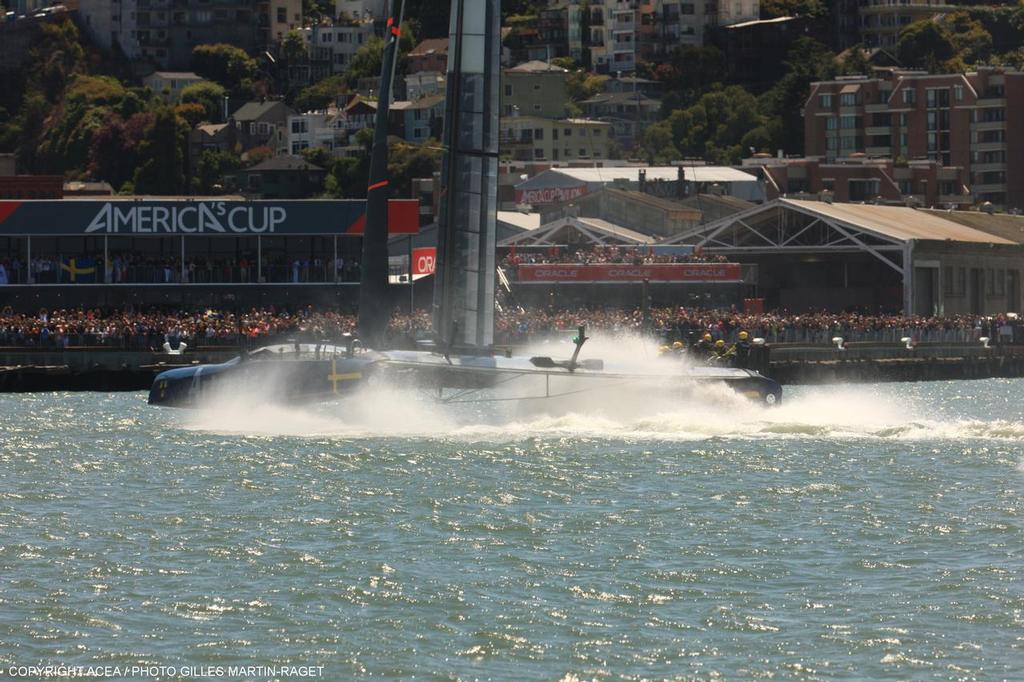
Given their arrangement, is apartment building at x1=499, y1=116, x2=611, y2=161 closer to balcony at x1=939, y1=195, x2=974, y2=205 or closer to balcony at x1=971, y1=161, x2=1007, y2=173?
balcony at x1=971, y1=161, x2=1007, y2=173

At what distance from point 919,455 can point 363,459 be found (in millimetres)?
10387

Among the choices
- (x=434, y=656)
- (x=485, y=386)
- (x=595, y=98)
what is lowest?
(x=434, y=656)

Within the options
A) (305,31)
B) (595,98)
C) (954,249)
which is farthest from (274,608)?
(305,31)

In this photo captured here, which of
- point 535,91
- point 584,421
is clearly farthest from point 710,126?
point 584,421

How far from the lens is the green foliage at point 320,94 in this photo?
559 feet

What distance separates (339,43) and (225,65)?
35.0 ft

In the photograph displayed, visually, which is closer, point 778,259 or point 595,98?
point 778,259

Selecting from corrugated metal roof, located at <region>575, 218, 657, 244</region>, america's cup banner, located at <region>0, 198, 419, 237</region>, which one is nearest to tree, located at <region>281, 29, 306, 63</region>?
corrugated metal roof, located at <region>575, 218, 657, 244</region>

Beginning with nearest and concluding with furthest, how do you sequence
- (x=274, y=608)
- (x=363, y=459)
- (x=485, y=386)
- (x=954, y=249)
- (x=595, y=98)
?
(x=274, y=608) → (x=363, y=459) → (x=485, y=386) → (x=954, y=249) → (x=595, y=98)

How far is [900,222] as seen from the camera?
85.6 m

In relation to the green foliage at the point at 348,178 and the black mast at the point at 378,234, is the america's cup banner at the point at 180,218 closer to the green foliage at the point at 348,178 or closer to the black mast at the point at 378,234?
the black mast at the point at 378,234

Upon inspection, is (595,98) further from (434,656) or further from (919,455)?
(434,656)

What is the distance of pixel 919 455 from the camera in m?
37.4

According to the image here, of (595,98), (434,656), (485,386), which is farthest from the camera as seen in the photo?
(595,98)
